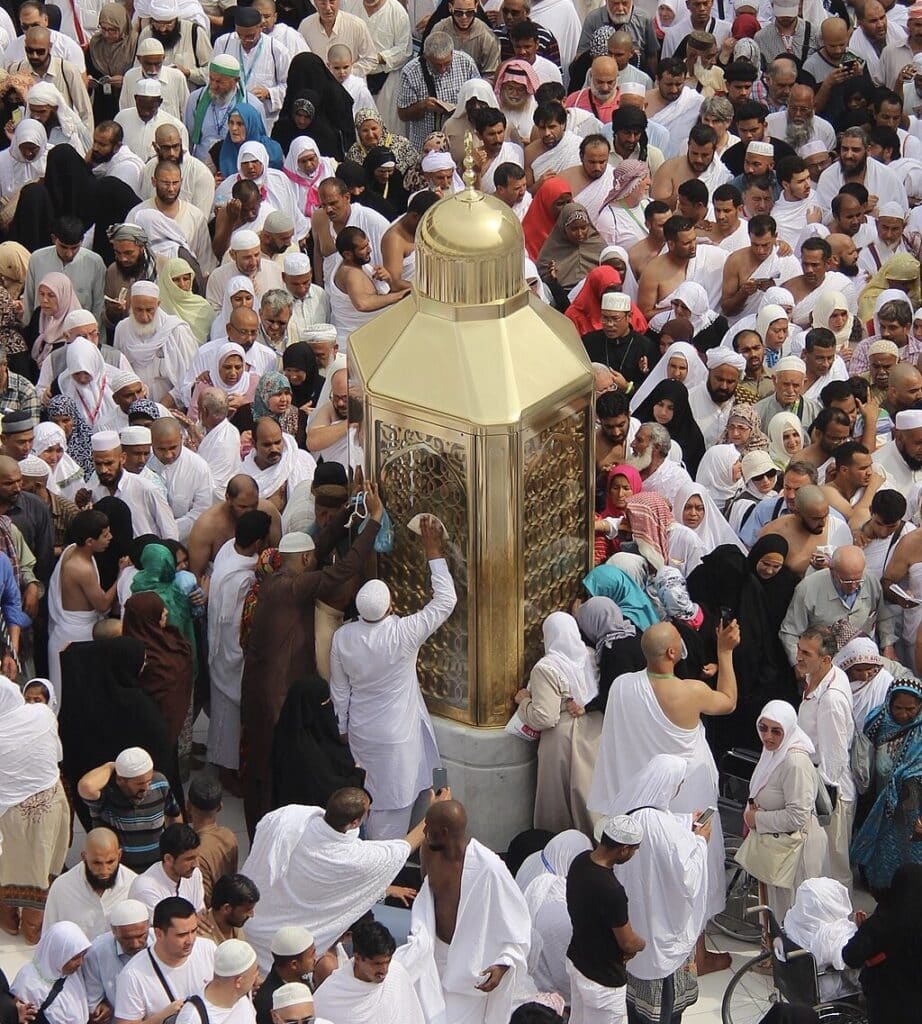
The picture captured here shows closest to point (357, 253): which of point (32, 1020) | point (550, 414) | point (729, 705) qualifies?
point (550, 414)

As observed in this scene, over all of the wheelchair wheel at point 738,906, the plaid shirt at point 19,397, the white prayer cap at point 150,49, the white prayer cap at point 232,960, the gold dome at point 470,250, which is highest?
the gold dome at point 470,250

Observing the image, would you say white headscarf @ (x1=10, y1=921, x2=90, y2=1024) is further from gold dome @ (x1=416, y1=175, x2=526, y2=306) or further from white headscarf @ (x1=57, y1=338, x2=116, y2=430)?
white headscarf @ (x1=57, y1=338, x2=116, y2=430)

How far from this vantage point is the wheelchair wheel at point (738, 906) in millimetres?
10297

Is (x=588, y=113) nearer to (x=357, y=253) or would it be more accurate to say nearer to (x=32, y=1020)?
(x=357, y=253)

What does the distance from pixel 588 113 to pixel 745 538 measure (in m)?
4.42

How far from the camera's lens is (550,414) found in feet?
33.4

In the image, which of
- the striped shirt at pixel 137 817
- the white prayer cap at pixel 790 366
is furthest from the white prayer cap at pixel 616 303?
the striped shirt at pixel 137 817

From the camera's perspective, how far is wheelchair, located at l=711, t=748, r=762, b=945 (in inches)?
407

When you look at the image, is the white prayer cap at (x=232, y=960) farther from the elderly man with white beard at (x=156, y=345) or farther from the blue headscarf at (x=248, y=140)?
the blue headscarf at (x=248, y=140)

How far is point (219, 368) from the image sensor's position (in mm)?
12484

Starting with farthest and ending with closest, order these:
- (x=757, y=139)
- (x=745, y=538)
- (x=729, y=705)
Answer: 1. (x=757, y=139)
2. (x=745, y=538)
3. (x=729, y=705)

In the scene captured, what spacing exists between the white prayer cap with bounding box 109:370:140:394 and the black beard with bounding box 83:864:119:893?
3348 millimetres

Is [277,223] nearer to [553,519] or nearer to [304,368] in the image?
[304,368]

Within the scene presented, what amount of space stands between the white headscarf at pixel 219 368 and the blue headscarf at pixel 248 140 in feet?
6.96
